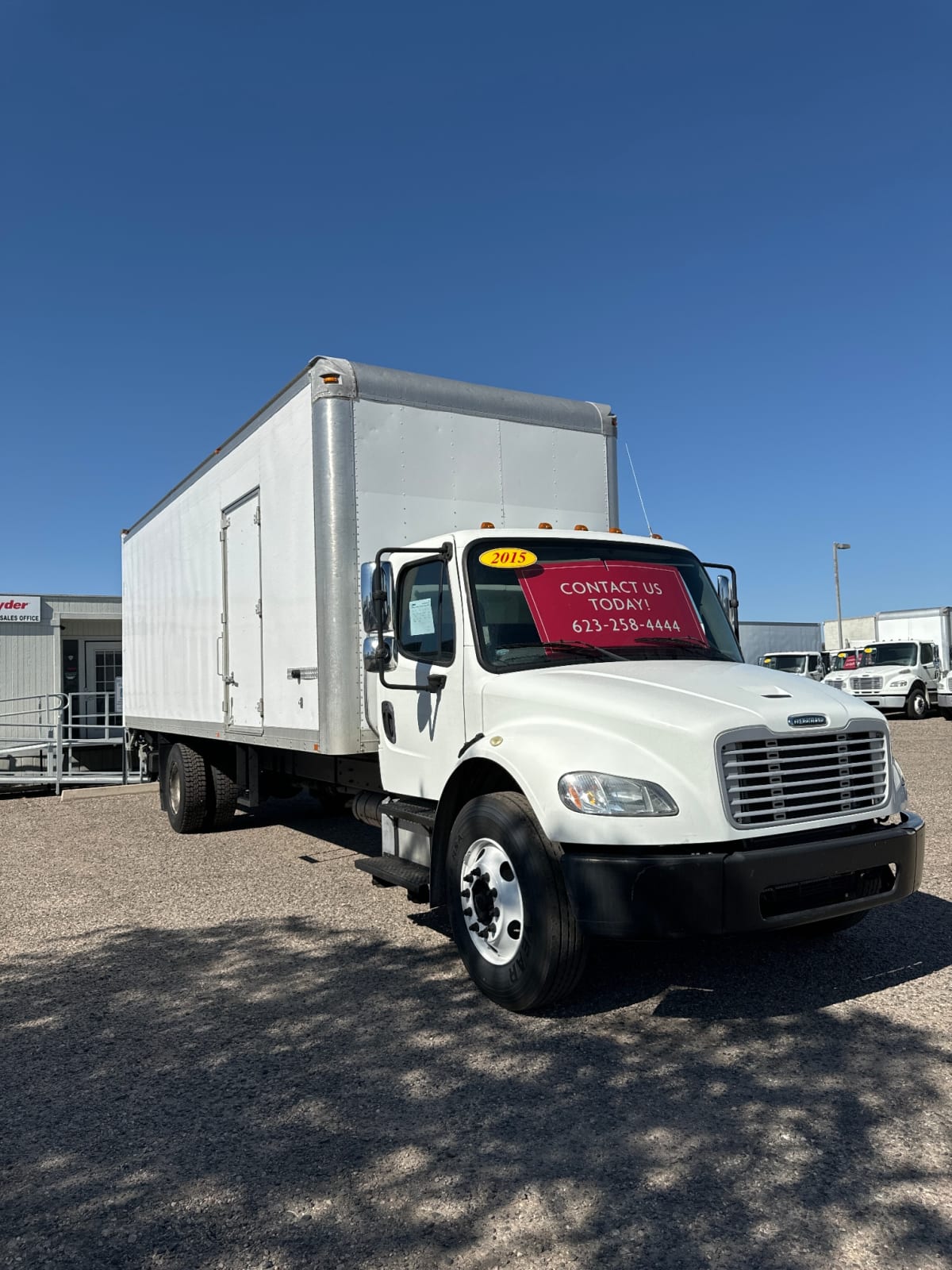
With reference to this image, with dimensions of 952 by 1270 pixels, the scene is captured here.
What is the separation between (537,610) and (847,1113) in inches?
106

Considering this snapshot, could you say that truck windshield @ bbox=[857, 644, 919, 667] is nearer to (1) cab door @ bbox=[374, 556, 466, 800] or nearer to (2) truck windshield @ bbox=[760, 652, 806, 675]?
(2) truck windshield @ bbox=[760, 652, 806, 675]

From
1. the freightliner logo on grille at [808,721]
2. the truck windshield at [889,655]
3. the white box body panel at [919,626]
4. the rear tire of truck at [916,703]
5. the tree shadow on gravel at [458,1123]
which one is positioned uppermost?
the white box body panel at [919,626]

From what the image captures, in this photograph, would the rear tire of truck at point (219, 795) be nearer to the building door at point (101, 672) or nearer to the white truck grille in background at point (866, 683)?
the building door at point (101, 672)

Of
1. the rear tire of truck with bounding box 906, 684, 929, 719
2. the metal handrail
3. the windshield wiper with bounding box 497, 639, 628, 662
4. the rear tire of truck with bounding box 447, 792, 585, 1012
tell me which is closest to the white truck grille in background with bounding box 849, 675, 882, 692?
the rear tire of truck with bounding box 906, 684, 929, 719

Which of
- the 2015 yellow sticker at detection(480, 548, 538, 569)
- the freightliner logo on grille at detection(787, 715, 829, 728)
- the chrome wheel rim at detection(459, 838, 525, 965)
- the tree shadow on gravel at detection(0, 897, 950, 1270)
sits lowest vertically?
the tree shadow on gravel at detection(0, 897, 950, 1270)

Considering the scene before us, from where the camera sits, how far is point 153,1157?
3.15m

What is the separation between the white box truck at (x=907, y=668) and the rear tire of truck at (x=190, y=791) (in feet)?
65.0

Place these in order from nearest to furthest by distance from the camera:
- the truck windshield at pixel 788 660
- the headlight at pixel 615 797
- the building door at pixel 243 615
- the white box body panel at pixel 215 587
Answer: the headlight at pixel 615 797 < the white box body panel at pixel 215 587 < the building door at pixel 243 615 < the truck windshield at pixel 788 660

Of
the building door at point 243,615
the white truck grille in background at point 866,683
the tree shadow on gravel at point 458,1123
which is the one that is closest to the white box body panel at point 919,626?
the white truck grille in background at point 866,683

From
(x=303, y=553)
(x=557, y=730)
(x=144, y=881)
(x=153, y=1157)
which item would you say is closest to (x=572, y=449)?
(x=303, y=553)

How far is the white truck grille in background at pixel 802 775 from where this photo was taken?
3.93 m

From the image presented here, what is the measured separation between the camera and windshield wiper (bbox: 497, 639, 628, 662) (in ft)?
16.1

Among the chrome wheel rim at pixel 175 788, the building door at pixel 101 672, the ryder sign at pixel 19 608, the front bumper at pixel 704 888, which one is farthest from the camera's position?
the building door at pixel 101 672

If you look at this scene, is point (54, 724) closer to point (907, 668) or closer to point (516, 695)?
point (516, 695)
